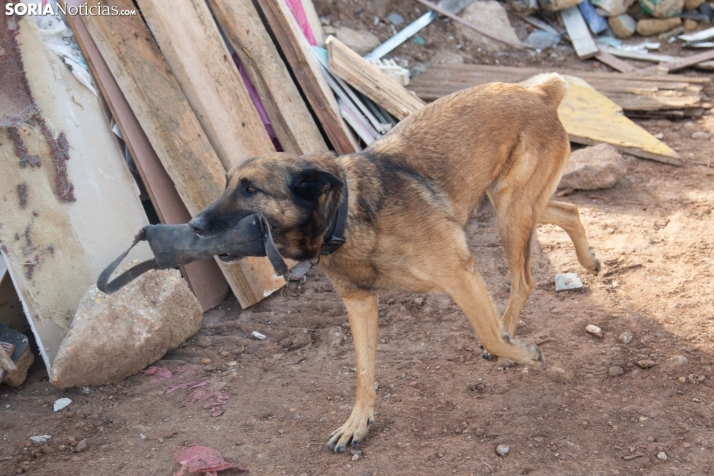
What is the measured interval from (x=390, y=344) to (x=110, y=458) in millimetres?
Answer: 1865

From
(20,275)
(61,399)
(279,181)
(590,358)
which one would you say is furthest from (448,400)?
(20,275)

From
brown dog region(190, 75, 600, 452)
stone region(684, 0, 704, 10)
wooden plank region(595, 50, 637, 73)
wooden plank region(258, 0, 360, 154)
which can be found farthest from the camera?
stone region(684, 0, 704, 10)

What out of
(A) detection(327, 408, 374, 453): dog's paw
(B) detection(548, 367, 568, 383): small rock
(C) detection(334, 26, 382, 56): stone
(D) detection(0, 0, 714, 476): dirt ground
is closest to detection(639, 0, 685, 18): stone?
(C) detection(334, 26, 382, 56): stone

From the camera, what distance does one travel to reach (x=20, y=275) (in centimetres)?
400

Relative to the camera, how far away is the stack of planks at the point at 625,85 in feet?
23.0

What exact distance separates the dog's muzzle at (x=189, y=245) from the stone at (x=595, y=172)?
3.51 meters

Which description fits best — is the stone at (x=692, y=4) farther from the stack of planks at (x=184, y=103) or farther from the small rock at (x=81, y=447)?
the small rock at (x=81, y=447)

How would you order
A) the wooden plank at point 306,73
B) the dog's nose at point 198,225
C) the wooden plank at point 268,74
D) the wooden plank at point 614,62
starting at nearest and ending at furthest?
the dog's nose at point 198,225, the wooden plank at point 268,74, the wooden plank at point 306,73, the wooden plank at point 614,62

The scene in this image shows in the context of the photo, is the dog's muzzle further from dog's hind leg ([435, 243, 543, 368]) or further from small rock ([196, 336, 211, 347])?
small rock ([196, 336, 211, 347])

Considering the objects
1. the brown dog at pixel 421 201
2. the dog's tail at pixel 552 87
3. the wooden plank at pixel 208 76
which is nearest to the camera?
the brown dog at pixel 421 201

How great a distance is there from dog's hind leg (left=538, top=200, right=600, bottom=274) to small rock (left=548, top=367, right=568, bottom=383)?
1.06 meters

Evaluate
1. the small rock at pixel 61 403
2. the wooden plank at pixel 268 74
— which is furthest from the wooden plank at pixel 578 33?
the small rock at pixel 61 403

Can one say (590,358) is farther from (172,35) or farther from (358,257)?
(172,35)

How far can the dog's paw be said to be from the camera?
3334 millimetres
